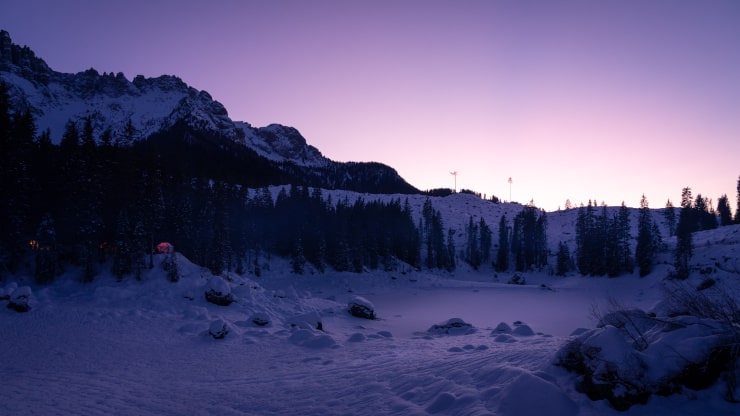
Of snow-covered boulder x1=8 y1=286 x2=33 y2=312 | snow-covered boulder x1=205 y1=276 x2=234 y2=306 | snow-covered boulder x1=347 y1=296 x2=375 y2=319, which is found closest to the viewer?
snow-covered boulder x1=8 y1=286 x2=33 y2=312

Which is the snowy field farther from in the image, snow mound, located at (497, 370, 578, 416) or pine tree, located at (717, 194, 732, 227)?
pine tree, located at (717, 194, 732, 227)

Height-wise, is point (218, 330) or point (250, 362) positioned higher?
point (218, 330)

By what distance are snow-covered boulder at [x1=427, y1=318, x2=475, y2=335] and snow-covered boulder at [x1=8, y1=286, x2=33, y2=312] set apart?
24.3 m

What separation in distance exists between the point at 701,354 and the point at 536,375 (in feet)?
9.84

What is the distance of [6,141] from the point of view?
92.8ft

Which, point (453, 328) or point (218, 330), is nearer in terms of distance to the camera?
point (218, 330)

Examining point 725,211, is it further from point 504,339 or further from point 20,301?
point 20,301

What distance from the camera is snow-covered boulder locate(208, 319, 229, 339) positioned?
58.4ft

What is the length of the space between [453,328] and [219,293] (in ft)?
53.8

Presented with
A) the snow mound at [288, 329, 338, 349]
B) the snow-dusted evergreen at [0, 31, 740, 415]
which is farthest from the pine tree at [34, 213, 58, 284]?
the snow mound at [288, 329, 338, 349]

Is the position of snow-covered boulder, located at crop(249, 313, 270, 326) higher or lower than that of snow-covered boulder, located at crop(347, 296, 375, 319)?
higher

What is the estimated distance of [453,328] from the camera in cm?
2270

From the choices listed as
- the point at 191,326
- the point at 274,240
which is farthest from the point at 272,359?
the point at 274,240

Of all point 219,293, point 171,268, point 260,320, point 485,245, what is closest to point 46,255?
point 171,268
